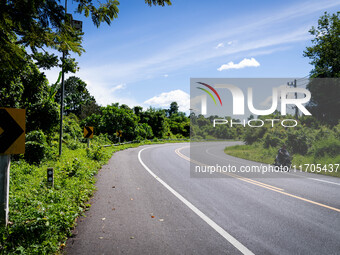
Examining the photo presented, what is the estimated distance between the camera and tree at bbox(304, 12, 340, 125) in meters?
26.8

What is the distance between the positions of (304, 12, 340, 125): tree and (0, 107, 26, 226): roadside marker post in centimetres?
3153

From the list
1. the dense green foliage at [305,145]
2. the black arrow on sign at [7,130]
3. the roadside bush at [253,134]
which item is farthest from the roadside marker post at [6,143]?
the roadside bush at [253,134]

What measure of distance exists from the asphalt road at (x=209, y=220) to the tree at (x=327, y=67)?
2398cm

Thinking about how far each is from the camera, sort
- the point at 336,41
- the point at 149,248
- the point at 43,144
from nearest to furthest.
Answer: the point at 149,248 < the point at 43,144 < the point at 336,41

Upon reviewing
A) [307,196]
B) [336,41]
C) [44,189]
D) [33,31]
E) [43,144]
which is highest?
[336,41]

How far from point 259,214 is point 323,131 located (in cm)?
2060

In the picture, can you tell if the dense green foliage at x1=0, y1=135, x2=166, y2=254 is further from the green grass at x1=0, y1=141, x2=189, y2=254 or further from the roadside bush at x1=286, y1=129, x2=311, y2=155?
the roadside bush at x1=286, y1=129, x2=311, y2=155

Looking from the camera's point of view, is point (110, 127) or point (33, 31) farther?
point (110, 127)

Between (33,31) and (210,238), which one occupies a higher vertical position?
(33,31)

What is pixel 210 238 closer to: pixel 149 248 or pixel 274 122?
pixel 149 248

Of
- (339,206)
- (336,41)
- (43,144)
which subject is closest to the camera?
(339,206)

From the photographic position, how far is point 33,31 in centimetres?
447

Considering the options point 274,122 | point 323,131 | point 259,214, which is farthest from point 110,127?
point 259,214

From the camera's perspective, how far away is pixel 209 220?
5559 mm
